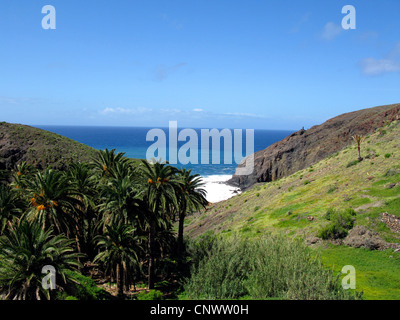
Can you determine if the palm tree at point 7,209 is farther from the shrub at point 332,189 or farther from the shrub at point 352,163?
the shrub at point 352,163

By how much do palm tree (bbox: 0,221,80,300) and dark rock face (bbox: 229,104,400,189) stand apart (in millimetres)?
78151

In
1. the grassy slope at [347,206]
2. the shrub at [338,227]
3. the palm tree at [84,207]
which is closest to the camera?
the grassy slope at [347,206]

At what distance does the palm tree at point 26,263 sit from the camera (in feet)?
60.5

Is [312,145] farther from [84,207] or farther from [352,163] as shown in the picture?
[84,207]

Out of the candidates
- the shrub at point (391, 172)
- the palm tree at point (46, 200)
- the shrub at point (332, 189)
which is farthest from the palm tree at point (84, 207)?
the shrub at point (391, 172)

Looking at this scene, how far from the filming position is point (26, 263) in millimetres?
18953

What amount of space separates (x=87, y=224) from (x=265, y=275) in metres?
22.1

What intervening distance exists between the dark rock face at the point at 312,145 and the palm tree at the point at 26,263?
78151mm

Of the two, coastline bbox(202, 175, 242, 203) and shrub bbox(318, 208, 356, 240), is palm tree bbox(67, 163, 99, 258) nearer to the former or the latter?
shrub bbox(318, 208, 356, 240)

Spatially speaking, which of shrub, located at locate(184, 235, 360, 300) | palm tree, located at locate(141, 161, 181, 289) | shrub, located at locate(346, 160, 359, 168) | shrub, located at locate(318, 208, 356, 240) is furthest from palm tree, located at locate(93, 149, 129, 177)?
shrub, located at locate(346, 160, 359, 168)

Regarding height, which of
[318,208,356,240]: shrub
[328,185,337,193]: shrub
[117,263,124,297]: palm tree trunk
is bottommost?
[117,263,124,297]: palm tree trunk

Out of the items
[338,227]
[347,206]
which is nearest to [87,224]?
[338,227]

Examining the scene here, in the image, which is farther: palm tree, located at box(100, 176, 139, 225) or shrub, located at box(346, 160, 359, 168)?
shrub, located at box(346, 160, 359, 168)

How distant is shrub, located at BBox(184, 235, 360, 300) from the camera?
58.3ft
